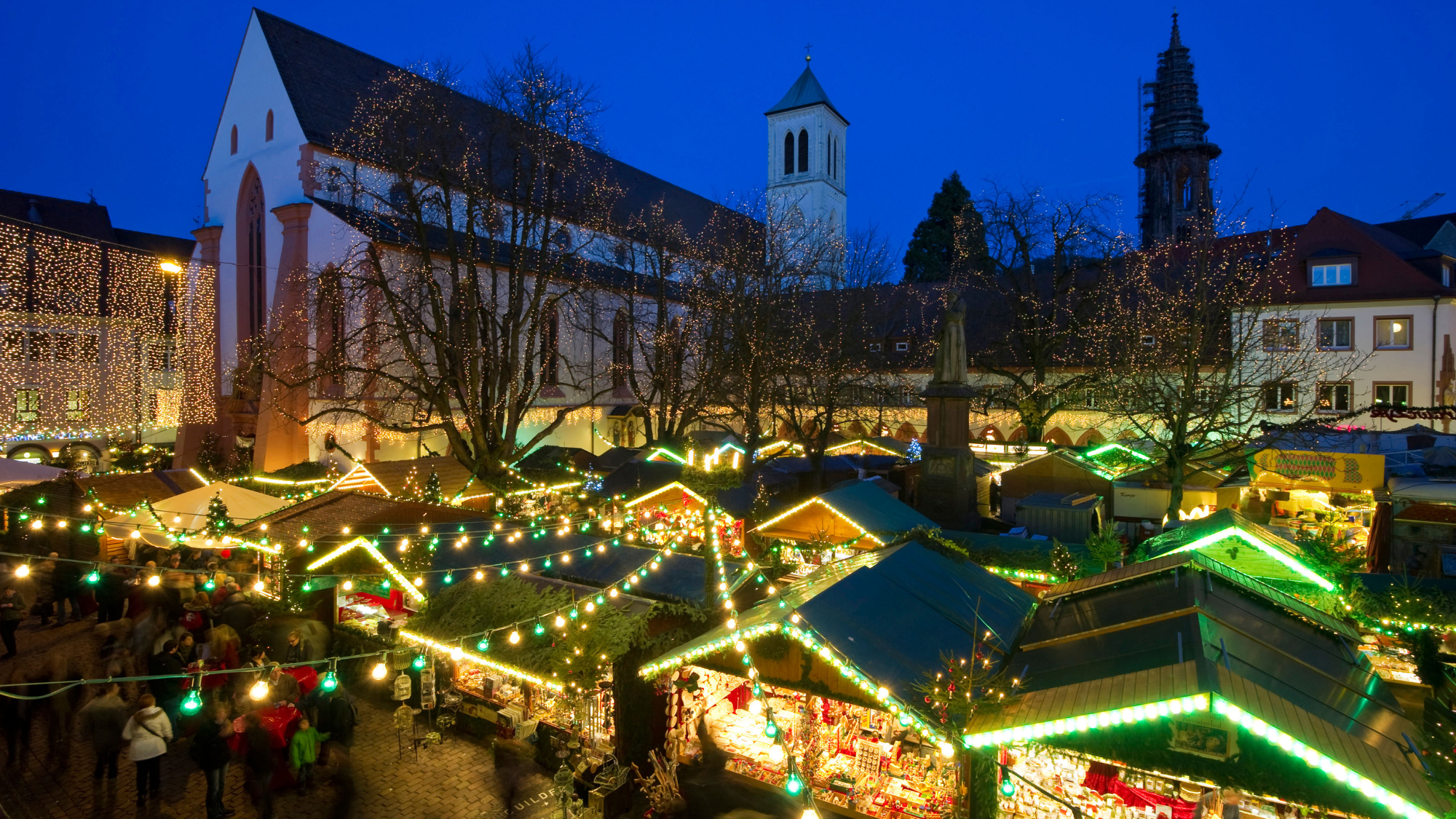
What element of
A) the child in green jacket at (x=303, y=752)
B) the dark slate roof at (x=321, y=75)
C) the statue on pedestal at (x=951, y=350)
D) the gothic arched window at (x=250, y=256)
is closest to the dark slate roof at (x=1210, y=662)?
the child in green jacket at (x=303, y=752)

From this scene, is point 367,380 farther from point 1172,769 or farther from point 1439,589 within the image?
point 1439,589

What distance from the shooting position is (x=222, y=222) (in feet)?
89.5

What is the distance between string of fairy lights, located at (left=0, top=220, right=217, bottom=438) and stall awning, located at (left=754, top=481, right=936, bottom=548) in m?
11.4

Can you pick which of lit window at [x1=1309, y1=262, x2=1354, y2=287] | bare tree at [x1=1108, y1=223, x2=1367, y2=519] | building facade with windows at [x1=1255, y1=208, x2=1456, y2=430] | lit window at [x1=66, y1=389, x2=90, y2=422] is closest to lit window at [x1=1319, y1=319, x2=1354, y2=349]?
building facade with windows at [x1=1255, y1=208, x2=1456, y2=430]

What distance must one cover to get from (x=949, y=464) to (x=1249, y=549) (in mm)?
6976

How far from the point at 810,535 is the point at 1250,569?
5898 millimetres

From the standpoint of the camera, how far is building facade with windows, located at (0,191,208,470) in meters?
19.1

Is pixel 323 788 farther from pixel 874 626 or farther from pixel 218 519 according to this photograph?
pixel 218 519

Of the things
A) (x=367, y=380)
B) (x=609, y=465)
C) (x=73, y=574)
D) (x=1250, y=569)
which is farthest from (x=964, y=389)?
(x=73, y=574)

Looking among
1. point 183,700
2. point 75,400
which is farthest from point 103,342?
point 183,700

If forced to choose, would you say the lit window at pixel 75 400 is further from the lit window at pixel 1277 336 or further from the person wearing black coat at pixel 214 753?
the lit window at pixel 1277 336

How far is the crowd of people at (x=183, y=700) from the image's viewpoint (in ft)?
23.9

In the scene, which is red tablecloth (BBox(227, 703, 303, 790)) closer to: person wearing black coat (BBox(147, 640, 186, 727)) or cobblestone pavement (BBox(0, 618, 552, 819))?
cobblestone pavement (BBox(0, 618, 552, 819))

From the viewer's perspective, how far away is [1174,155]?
152 feet
